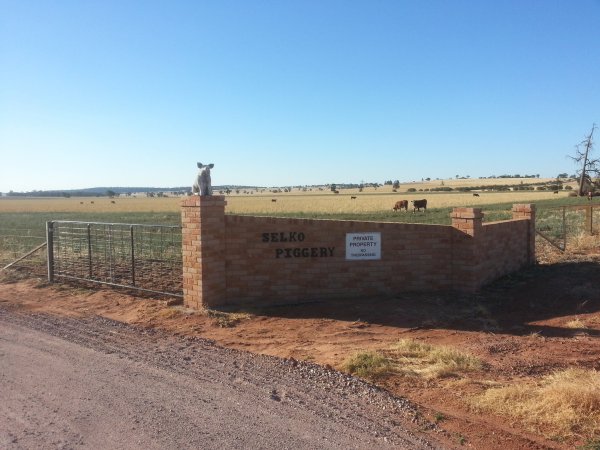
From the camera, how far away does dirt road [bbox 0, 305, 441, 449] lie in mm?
4312

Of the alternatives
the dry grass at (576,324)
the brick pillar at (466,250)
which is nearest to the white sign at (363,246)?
the brick pillar at (466,250)

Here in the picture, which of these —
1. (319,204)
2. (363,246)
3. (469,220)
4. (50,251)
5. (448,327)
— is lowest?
(448,327)

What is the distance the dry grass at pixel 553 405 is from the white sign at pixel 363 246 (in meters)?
4.78

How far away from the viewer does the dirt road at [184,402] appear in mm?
4312

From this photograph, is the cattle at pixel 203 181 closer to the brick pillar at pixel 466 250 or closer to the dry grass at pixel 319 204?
the brick pillar at pixel 466 250

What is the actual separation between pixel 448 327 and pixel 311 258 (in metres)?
2.76

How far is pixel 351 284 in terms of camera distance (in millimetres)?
9859

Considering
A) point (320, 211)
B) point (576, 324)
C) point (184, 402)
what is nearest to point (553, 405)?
point (184, 402)

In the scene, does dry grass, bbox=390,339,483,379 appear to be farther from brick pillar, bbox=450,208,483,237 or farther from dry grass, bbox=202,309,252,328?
brick pillar, bbox=450,208,483,237

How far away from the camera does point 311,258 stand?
9719 mm

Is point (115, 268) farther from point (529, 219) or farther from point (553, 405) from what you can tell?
point (553, 405)

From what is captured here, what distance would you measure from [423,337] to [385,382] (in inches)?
81.9

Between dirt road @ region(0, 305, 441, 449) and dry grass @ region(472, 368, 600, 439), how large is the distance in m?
0.86

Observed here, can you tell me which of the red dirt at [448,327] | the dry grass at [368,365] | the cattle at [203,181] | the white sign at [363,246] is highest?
the cattle at [203,181]
